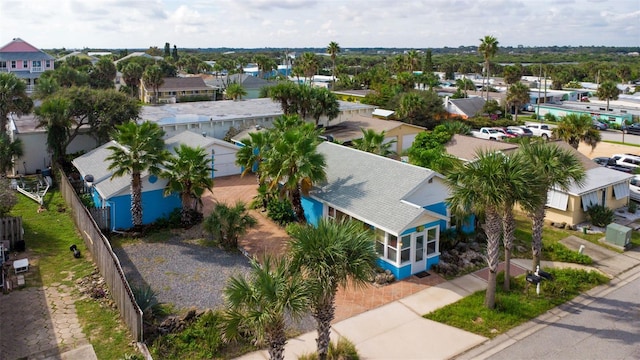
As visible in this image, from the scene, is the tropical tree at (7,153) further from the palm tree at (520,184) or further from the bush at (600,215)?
the bush at (600,215)

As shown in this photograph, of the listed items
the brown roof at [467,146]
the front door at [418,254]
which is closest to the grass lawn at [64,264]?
the front door at [418,254]

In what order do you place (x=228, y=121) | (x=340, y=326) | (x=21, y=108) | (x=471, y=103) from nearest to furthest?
(x=340, y=326), (x=21, y=108), (x=228, y=121), (x=471, y=103)

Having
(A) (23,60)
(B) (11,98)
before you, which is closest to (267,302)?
(B) (11,98)

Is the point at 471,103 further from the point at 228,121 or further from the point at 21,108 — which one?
the point at 21,108

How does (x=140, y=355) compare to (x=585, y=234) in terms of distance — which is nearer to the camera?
(x=140, y=355)

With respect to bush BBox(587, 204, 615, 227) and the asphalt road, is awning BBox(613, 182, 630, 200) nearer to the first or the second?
bush BBox(587, 204, 615, 227)

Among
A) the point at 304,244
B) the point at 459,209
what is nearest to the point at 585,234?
the point at 459,209
